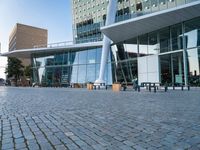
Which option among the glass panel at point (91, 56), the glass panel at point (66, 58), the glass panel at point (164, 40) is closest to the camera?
the glass panel at point (164, 40)

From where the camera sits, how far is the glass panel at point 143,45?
26811 mm

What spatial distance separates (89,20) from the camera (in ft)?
128

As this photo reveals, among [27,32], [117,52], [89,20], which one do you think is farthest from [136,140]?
[27,32]

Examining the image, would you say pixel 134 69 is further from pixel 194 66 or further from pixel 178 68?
pixel 194 66

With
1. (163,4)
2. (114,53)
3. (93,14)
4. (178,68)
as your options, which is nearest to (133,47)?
(114,53)

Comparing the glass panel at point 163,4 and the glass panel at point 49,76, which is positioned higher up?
the glass panel at point 163,4

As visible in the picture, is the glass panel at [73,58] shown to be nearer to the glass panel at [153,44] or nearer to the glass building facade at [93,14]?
the glass building facade at [93,14]

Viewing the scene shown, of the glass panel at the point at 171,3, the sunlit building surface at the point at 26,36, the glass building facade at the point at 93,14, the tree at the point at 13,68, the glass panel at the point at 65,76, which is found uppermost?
the sunlit building surface at the point at 26,36

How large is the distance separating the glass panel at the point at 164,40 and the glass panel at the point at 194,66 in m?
2.93

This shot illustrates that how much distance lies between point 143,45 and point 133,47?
80.3 inches

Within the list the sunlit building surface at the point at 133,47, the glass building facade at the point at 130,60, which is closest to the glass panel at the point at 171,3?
the sunlit building surface at the point at 133,47

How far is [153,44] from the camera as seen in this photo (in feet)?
84.7

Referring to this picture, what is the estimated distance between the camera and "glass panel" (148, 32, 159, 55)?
83.4 feet

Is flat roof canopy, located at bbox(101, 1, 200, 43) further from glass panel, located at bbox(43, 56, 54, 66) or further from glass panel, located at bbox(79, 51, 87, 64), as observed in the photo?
glass panel, located at bbox(43, 56, 54, 66)
